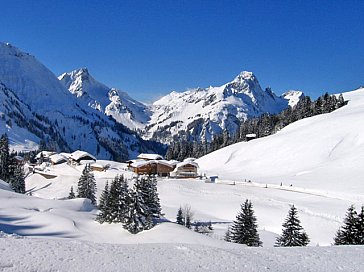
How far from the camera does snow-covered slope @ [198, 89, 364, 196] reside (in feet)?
200

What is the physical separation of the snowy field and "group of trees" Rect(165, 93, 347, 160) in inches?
277

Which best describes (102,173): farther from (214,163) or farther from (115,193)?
(115,193)

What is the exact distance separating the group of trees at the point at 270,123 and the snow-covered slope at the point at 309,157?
765cm

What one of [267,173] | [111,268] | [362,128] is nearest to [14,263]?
[111,268]

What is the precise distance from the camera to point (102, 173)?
9200cm

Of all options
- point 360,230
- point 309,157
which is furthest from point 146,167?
point 360,230

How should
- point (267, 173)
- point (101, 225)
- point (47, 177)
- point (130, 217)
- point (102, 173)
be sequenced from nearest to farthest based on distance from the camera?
1. point (130, 217)
2. point (101, 225)
3. point (267, 173)
4. point (102, 173)
5. point (47, 177)

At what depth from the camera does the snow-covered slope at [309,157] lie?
6106 centimetres

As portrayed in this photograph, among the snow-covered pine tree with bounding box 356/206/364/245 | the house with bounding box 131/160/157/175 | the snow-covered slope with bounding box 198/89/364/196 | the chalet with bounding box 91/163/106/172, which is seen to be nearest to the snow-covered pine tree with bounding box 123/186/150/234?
the snow-covered pine tree with bounding box 356/206/364/245

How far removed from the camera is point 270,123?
12875 centimetres

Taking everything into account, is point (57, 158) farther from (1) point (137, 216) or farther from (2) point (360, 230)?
(2) point (360, 230)

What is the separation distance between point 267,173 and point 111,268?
227ft

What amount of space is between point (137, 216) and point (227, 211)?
885 inches

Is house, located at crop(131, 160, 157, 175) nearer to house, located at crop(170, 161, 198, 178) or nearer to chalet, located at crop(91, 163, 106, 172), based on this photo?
house, located at crop(170, 161, 198, 178)
